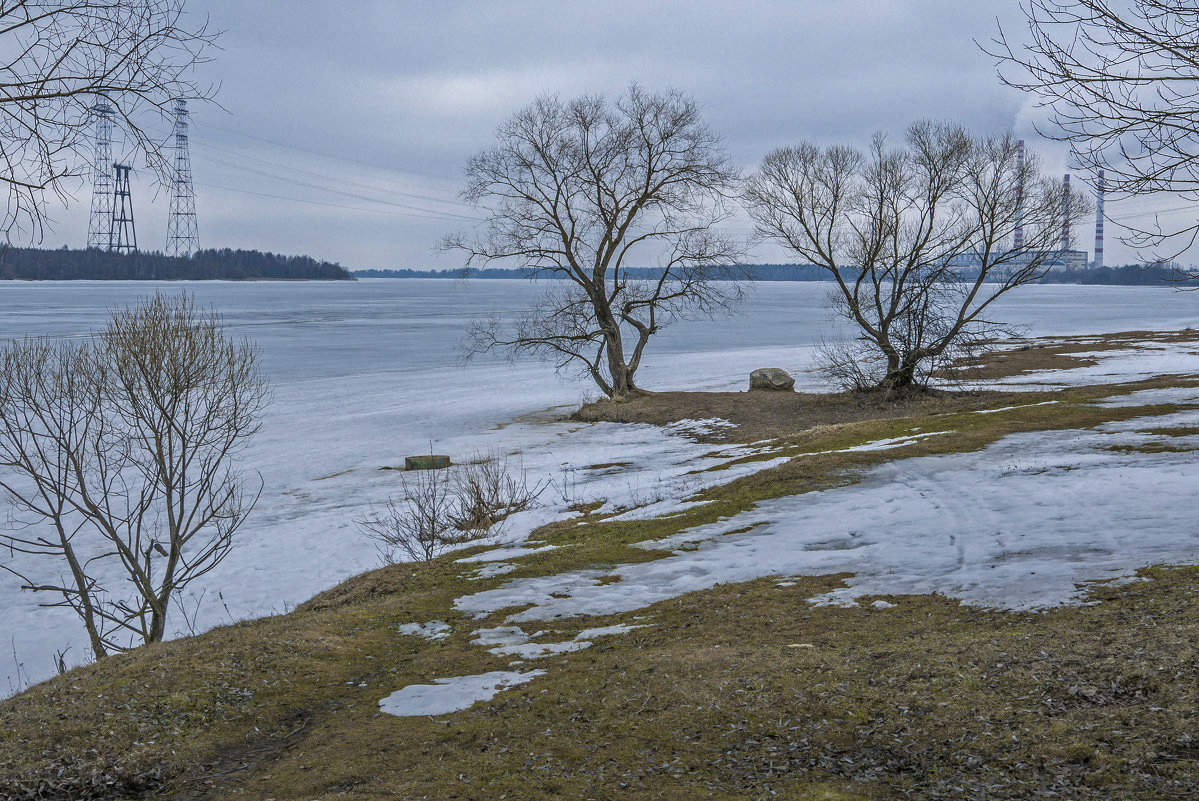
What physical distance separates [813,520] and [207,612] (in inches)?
389

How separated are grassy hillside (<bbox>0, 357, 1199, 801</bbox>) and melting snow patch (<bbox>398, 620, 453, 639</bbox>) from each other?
17 cm

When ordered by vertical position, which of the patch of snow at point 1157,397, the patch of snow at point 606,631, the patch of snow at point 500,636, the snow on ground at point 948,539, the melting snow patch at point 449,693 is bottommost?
the patch of snow at point 500,636

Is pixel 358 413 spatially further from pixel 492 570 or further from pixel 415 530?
pixel 492 570

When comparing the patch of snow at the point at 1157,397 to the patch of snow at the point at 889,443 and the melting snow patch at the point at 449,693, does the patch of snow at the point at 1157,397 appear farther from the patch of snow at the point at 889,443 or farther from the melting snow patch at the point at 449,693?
the melting snow patch at the point at 449,693

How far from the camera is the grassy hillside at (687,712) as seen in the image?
4.90 metres

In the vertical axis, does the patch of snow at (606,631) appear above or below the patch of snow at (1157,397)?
below

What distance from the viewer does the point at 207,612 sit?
14.7 metres

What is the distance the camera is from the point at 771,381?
116 ft

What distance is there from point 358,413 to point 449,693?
2804 cm

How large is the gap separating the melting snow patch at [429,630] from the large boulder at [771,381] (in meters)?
27.1

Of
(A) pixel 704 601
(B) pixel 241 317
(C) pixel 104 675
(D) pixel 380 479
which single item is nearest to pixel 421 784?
(C) pixel 104 675

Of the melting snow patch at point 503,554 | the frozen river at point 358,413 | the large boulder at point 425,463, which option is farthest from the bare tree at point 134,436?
the large boulder at point 425,463

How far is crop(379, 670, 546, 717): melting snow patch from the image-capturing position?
22.1ft

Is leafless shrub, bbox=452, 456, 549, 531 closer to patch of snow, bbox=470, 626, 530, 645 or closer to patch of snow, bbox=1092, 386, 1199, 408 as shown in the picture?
patch of snow, bbox=470, 626, 530, 645
